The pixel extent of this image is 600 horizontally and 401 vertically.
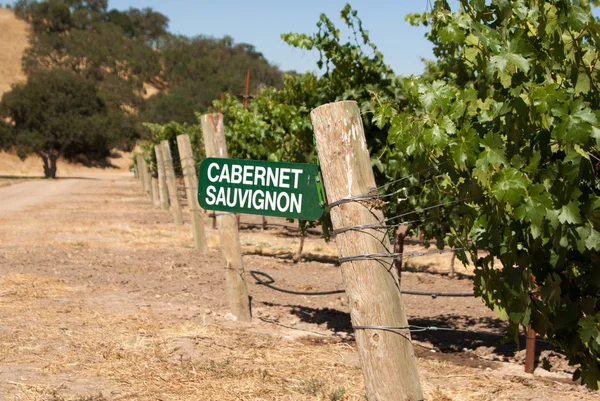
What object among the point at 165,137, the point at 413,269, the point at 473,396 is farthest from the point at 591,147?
the point at 165,137

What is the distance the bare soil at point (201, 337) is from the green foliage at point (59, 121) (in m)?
48.6

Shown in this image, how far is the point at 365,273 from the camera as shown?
11.8ft

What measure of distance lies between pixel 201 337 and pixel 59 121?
56.7 m

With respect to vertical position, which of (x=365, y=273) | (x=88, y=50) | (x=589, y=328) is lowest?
(x=589, y=328)

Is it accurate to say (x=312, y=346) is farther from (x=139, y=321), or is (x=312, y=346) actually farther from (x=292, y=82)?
(x=292, y=82)

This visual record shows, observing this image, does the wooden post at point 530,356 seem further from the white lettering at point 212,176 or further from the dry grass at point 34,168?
the dry grass at point 34,168

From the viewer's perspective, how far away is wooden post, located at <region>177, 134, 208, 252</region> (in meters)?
11.9

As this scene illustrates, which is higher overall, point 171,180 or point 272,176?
point 171,180

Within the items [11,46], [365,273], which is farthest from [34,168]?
[365,273]

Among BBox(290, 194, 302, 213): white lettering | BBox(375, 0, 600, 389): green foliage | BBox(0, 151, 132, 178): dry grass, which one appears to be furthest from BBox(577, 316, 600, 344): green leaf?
BBox(0, 151, 132, 178): dry grass

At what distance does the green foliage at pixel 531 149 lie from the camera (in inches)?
115

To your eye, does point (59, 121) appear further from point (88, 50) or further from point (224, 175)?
point (224, 175)

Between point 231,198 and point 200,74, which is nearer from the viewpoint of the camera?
point 231,198

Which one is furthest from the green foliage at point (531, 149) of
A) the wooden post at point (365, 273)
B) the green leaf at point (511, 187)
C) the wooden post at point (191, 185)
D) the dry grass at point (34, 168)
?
the dry grass at point (34, 168)
